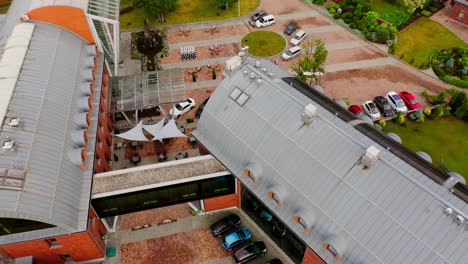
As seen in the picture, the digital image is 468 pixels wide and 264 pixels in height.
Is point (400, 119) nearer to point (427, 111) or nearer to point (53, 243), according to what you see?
point (427, 111)

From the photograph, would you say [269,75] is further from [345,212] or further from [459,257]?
[459,257]

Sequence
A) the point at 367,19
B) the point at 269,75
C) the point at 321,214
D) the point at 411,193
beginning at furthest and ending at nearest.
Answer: the point at 367,19
the point at 269,75
the point at 321,214
the point at 411,193

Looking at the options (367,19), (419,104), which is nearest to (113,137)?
(419,104)

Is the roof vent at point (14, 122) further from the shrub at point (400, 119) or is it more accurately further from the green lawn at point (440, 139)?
the shrub at point (400, 119)

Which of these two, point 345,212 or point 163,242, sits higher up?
point 345,212

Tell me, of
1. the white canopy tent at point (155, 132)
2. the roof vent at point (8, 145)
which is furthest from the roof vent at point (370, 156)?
the roof vent at point (8, 145)
